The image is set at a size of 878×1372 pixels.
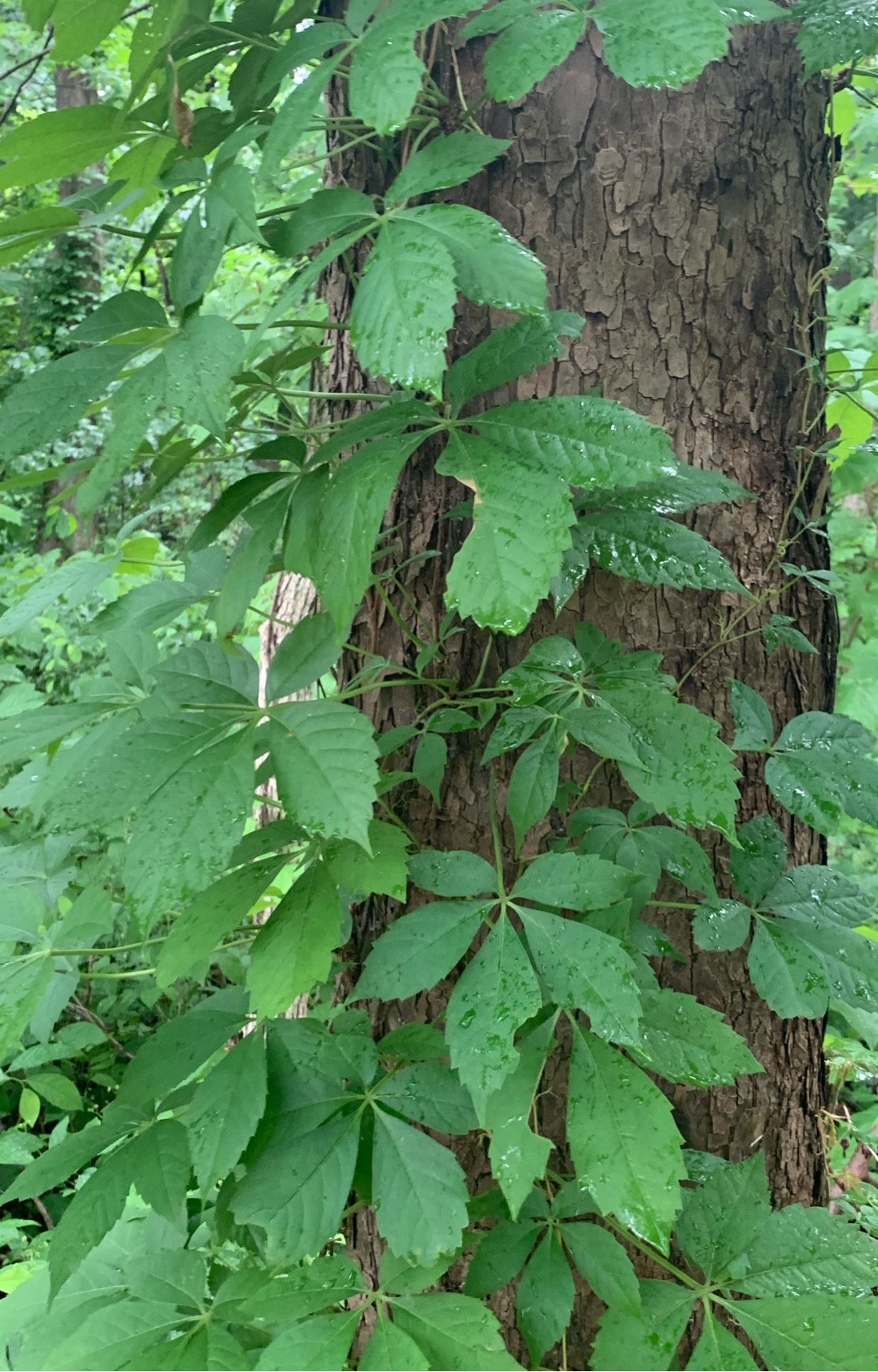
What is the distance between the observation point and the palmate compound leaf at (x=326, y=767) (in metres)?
0.71

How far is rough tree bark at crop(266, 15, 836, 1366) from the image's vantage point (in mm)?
1032

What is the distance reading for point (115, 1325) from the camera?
0.87 meters

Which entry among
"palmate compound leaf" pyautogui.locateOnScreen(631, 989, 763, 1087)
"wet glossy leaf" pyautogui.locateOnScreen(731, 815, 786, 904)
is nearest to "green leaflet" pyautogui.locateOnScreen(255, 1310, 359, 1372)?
"palmate compound leaf" pyautogui.locateOnScreen(631, 989, 763, 1087)

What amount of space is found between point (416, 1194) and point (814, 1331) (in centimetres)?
37

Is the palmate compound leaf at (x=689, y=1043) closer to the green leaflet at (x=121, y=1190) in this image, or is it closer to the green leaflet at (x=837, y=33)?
the green leaflet at (x=121, y=1190)

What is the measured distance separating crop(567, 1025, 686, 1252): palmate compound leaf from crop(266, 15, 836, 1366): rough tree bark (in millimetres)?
324

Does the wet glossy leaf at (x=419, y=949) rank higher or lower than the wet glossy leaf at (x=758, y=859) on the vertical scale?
higher

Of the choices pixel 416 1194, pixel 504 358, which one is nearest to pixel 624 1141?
pixel 416 1194

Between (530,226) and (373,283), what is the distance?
453mm

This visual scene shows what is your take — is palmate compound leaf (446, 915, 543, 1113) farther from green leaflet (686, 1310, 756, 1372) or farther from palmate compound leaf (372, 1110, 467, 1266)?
green leaflet (686, 1310, 756, 1372)

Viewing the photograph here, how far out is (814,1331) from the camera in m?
0.78

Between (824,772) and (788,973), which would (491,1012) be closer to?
(788,973)

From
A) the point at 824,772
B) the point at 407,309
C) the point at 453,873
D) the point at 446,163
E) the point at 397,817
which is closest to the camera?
the point at 407,309

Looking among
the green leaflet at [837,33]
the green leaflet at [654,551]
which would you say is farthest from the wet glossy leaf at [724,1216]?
the green leaflet at [837,33]
